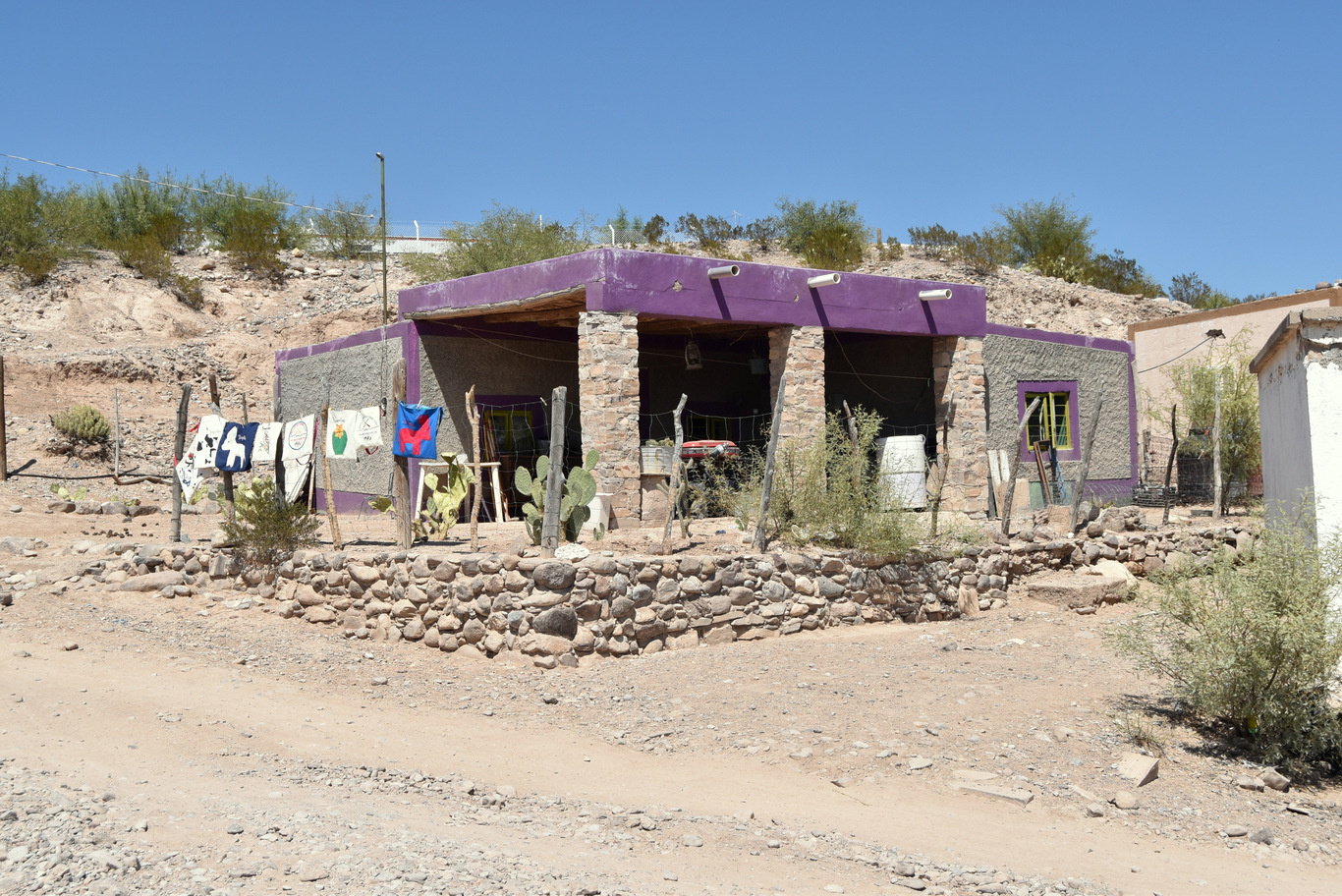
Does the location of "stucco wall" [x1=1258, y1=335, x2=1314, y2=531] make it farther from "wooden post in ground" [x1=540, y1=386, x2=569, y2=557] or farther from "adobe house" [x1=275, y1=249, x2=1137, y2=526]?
"wooden post in ground" [x1=540, y1=386, x2=569, y2=557]

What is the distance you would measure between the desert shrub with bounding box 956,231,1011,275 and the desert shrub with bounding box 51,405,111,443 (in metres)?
24.8

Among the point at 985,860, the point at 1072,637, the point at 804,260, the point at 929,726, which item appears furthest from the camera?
the point at 804,260

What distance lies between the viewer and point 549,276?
41.5 feet

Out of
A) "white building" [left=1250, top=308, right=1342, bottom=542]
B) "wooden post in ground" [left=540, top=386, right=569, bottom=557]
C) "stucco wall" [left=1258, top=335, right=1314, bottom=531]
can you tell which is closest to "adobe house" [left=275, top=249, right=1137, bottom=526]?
"wooden post in ground" [left=540, top=386, right=569, bottom=557]

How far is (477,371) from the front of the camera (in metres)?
14.9

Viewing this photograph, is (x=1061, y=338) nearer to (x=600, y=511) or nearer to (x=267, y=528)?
(x=600, y=511)

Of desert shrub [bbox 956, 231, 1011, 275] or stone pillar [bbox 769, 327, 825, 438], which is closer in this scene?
stone pillar [bbox 769, 327, 825, 438]

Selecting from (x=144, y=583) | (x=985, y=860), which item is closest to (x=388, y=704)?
(x=144, y=583)

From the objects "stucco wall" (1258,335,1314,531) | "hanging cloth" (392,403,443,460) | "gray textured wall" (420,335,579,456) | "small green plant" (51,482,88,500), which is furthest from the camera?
"small green plant" (51,482,88,500)

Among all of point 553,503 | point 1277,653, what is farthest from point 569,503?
point 1277,653

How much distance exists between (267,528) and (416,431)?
1.72 meters

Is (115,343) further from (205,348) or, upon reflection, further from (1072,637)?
(1072,637)

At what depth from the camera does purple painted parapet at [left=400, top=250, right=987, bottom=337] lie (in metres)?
12.3

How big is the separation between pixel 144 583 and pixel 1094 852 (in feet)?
29.5
